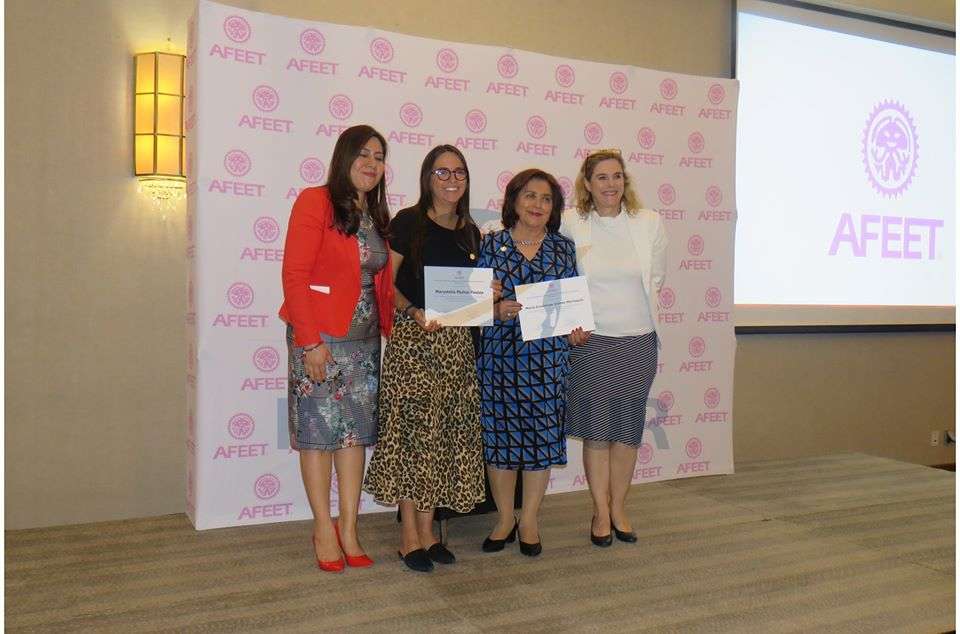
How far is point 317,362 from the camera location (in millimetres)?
2709

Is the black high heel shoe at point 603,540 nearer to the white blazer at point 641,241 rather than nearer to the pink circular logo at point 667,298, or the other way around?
the white blazer at point 641,241

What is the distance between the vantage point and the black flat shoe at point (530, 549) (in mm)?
3084

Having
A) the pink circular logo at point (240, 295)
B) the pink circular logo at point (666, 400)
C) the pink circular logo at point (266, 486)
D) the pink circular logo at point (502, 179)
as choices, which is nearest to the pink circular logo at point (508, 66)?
the pink circular logo at point (502, 179)

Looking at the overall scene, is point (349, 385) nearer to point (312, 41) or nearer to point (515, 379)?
point (515, 379)

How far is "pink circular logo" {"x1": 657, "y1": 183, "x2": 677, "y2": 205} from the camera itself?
437cm

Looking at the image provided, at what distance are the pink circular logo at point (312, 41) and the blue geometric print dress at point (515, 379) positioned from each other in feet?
3.88

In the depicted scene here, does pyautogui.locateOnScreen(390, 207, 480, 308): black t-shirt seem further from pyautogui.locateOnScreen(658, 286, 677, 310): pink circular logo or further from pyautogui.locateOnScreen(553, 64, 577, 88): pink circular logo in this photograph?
pyautogui.locateOnScreen(658, 286, 677, 310): pink circular logo

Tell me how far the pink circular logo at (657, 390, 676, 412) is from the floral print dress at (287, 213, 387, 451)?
6.50 feet

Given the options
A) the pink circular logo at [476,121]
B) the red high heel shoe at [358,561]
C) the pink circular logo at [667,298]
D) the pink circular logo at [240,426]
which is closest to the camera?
the red high heel shoe at [358,561]

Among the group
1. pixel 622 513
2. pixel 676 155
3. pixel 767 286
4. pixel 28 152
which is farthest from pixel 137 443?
pixel 767 286

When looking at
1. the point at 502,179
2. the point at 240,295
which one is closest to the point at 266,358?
the point at 240,295

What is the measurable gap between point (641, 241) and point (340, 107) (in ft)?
4.60

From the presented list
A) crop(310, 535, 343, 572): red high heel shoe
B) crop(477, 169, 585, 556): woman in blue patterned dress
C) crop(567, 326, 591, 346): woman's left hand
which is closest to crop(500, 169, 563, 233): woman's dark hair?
crop(477, 169, 585, 556): woman in blue patterned dress

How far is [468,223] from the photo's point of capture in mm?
2965
